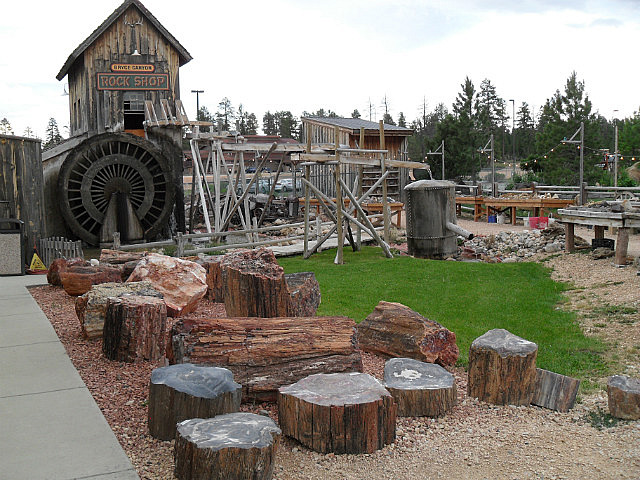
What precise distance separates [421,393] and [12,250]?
942 cm

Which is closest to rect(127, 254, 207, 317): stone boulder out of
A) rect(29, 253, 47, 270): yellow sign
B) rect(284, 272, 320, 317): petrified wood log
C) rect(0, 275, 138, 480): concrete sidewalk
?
rect(284, 272, 320, 317): petrified wood log

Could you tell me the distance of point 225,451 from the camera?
3.47 m

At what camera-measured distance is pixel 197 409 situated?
4.15 m

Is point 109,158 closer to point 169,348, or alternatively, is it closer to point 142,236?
point 142,236

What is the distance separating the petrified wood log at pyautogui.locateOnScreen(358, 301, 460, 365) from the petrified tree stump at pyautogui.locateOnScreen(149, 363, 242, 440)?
239 cm

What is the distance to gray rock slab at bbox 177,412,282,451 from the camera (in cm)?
354

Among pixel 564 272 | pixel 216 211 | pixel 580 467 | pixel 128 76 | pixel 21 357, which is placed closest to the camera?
pixel 580 467

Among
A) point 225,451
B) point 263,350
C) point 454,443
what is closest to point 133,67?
point 263,350

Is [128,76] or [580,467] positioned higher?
[128,76]

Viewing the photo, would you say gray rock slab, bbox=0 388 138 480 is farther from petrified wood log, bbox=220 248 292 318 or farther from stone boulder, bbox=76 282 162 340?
petrified wood log, bbox=220 248 292 318

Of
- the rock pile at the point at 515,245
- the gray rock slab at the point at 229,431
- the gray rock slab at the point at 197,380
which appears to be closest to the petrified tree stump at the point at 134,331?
the gray rock slab at the point at 197,380

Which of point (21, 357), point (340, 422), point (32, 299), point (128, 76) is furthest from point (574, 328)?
point (128, 76)

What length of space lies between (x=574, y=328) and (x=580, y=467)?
15.6 ft

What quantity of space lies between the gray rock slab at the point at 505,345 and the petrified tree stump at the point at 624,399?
0.67m
